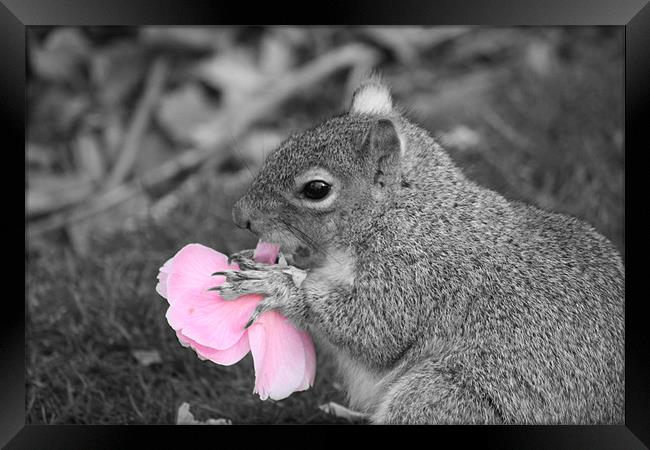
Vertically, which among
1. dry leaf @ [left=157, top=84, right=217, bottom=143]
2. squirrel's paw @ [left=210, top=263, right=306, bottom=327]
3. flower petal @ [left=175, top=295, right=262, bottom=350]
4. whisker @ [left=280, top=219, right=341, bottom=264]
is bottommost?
flower petal @ [left=175, top=295, right=262, bottom=350]

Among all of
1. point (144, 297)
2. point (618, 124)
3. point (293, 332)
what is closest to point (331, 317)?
point (293, 332)

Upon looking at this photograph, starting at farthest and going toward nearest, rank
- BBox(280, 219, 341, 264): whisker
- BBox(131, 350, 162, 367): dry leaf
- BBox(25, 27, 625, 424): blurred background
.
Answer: BBox(25, 27, 625, 424): blurred background, BBox(131, 350, 162, 367): dry leaf, BBox(280, 219, 341, 264): whisker

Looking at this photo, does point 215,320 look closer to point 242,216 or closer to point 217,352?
point 217,352

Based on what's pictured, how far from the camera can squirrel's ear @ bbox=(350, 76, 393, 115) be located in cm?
203

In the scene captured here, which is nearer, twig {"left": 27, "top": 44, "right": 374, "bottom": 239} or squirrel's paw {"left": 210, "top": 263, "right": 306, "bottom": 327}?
squirrel's paw {"left": 210, "top": 263, "right": 306, "bottom": 327}

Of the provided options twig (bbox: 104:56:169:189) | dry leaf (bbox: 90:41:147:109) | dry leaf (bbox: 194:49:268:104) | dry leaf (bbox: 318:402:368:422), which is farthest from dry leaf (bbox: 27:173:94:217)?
dry leaf (bbox: 318:402:368:422)

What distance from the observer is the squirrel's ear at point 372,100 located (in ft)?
6.66

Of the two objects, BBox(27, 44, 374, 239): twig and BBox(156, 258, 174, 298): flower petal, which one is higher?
BBox(27, 44, 374, 239): twig

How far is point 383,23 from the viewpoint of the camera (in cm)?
162

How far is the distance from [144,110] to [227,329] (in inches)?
102

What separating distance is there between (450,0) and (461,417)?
33.0 inches

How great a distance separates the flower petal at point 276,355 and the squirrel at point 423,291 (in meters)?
0.03

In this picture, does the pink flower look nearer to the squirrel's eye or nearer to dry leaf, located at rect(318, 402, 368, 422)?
the squirrel's eye

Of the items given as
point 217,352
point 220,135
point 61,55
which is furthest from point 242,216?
point 61,55
